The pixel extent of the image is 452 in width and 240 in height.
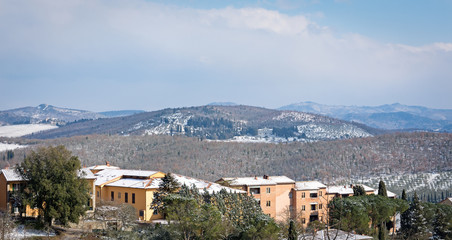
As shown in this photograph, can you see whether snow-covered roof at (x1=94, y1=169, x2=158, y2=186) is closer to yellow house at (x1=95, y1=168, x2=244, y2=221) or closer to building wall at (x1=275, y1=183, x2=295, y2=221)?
yellow house at (x1=95, y1=168, x2=244, y2=221)

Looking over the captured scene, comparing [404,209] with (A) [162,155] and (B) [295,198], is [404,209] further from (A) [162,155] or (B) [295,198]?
(A) [162,155]

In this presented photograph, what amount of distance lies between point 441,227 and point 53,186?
44.3 meters

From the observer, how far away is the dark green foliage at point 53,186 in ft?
131

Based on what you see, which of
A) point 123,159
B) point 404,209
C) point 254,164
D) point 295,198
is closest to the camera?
point 404,209

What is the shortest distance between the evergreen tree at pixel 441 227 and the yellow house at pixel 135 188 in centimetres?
2569

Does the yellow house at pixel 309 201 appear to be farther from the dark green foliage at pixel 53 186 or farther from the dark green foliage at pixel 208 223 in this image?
the dark green foliage at pixel 53 186

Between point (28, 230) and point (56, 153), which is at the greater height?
point (56, 153)

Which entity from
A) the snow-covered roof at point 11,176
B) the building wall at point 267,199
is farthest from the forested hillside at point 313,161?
the snow-covered roof at point 11,176

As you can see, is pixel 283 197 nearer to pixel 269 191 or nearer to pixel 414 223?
pixel 269 191

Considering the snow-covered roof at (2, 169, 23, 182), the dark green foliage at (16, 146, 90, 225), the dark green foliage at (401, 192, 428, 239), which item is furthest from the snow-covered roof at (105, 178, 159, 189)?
the dark green foliage at (401, 192, 428, 239)

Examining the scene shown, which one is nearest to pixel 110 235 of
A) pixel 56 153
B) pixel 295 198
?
pixel 56 153

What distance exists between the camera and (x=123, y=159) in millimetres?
195125

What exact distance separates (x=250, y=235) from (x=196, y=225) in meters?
4.95

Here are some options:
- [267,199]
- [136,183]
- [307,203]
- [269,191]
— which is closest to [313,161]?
[307,203]
